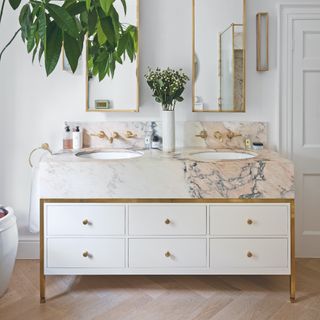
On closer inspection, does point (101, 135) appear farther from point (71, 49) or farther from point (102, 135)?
point (71, 49)

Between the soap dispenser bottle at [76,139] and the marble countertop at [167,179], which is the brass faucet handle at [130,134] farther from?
the marble countertop at [167,179]

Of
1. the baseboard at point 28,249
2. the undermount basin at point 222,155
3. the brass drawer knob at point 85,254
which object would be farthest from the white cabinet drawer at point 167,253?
the baseboard at point 28,249

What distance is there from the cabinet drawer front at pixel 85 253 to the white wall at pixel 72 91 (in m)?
0.81

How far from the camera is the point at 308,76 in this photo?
258cm

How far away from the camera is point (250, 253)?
198 centimetres

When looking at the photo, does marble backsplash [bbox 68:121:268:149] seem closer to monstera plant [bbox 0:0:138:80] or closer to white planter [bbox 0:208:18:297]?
white planter [bbox 0:208:18:297]

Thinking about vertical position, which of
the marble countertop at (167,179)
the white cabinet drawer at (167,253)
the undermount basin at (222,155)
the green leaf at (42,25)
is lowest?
the white cabinet drawer at (167,253)

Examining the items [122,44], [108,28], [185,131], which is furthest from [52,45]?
[185,131]

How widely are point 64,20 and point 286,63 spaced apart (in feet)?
7.07

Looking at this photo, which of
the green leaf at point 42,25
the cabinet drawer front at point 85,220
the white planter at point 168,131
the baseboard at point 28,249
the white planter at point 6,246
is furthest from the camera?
the baseboard at point 28,249

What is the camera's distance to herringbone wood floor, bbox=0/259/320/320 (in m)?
1.89

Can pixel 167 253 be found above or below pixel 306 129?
below

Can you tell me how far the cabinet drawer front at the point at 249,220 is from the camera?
197 centimetres

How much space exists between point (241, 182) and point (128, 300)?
0.94 m
